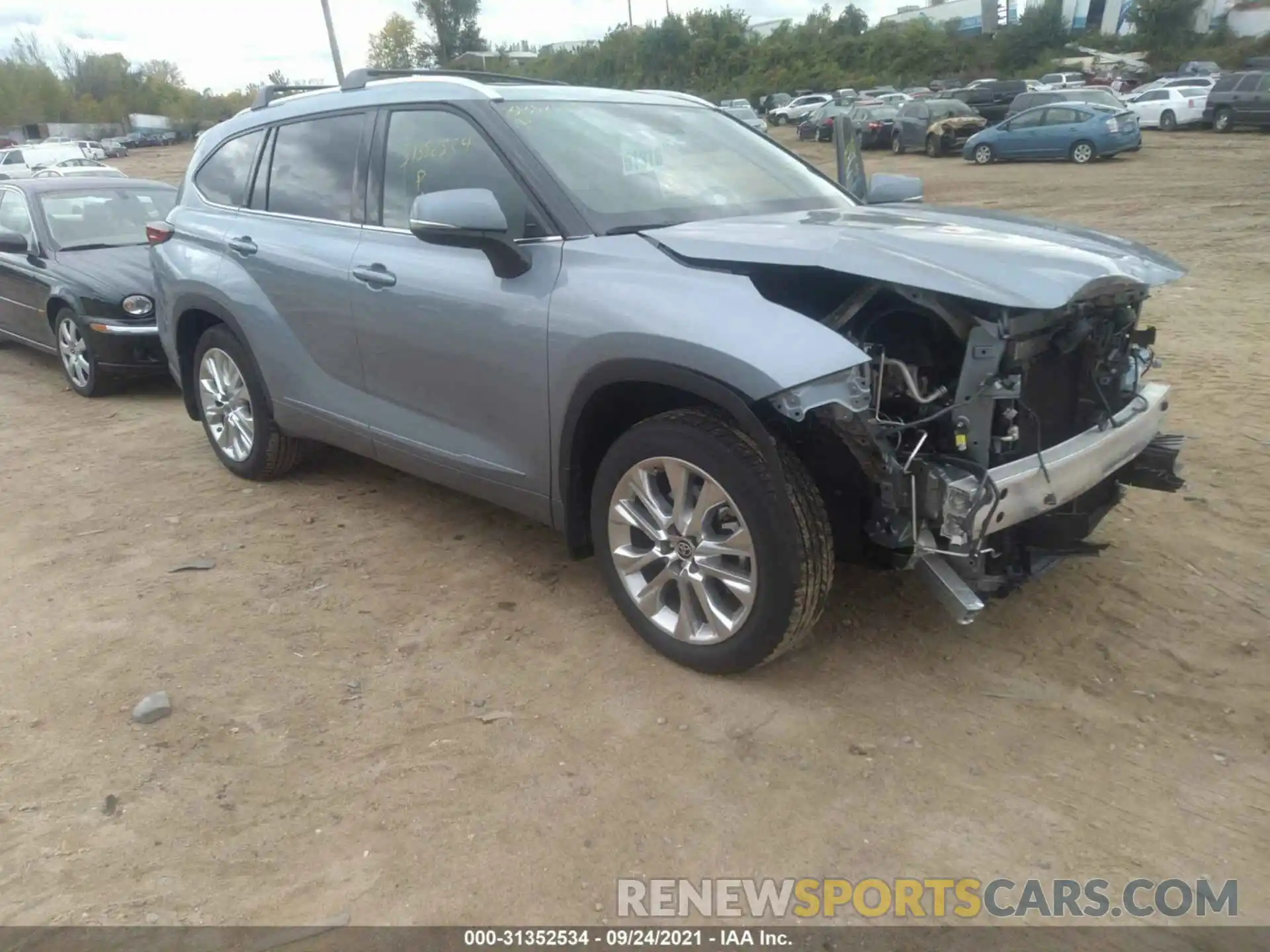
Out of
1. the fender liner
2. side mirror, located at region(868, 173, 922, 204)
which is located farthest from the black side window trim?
side mirror, located at region(868, 173, 922, 204)

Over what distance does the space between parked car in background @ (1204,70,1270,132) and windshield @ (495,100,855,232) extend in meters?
27.2

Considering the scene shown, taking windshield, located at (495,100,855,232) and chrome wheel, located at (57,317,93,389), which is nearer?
windshield, located at (495,100,855,232)

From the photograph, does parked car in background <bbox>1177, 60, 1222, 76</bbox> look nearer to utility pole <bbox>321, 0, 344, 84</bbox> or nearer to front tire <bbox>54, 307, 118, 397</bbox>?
utility pole <bbox>321, 0, 344, 84</bbox>

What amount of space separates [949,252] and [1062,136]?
23.1 m

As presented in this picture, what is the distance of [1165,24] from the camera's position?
54656 mm

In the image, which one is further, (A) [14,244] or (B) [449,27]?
(B) [449,27]

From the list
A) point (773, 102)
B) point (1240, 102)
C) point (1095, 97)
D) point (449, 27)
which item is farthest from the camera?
point (449, 27)

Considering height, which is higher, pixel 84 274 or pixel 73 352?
pixel 84 274

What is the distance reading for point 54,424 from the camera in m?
6.70

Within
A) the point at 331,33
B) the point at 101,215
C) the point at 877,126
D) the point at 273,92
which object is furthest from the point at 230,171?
the point at 877,126

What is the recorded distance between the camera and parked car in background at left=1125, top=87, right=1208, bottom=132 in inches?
1112

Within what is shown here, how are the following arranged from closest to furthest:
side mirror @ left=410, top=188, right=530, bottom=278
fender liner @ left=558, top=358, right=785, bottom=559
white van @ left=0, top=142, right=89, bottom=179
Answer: fender liner @ left=558, top=358, right=785, bottom=559, side mirror @ left=410, top=188, right=530, bottom=278, white van @ left=0, top=142, right=89, bottom=179

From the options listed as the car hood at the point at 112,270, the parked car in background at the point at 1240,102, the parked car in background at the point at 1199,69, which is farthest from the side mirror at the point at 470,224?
the parked car in background at the point at 1199,69

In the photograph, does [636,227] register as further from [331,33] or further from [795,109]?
[795,109]
